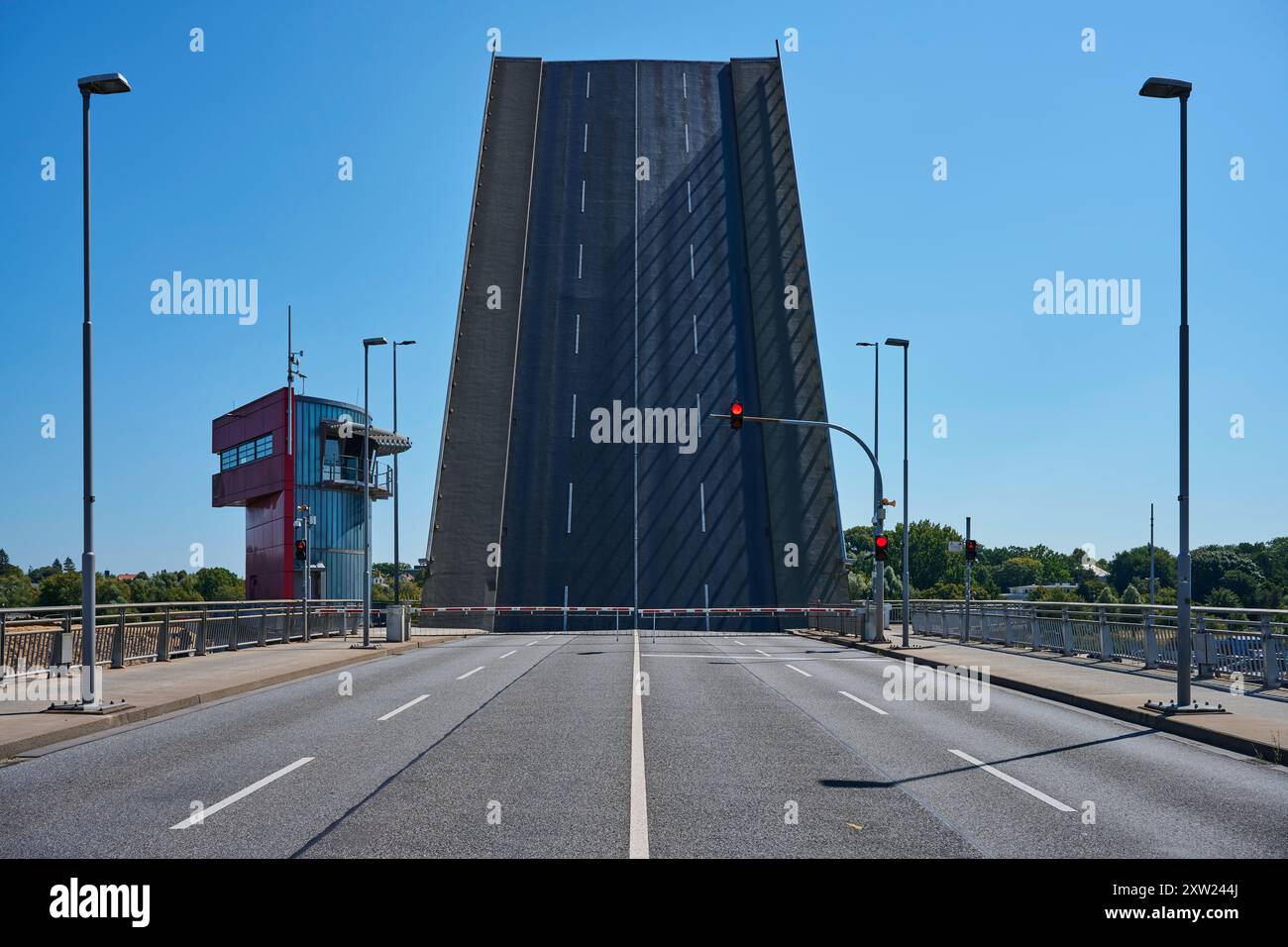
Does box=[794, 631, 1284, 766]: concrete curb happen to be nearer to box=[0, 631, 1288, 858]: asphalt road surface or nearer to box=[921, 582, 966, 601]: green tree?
box=[0, 631, 1288, 858]: asphalt road surface

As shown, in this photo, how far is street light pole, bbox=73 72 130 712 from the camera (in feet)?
43.4

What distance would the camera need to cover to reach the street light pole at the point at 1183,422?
13180 mm

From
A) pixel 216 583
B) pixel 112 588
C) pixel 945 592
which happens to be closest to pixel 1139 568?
pixel 945 592

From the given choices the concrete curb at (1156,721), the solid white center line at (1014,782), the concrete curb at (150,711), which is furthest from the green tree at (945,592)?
the solid white center line at (1014,782)

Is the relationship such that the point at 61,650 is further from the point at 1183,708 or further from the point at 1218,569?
the point at 1218,569

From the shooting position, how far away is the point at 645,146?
4694 centimetres

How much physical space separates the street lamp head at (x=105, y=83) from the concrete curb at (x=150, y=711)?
8.01 m

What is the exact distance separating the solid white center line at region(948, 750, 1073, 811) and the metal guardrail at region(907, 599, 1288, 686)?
7.45 metres

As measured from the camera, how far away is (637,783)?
8.59 metres

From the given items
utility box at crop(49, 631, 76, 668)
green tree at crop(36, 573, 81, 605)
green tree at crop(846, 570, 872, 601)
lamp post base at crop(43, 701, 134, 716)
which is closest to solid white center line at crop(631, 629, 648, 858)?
lamp post base at crop(43, 701, 134, 716)

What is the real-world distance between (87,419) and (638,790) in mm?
9780

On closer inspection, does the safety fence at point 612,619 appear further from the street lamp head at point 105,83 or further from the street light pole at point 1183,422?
the street lamp head at point 105,83

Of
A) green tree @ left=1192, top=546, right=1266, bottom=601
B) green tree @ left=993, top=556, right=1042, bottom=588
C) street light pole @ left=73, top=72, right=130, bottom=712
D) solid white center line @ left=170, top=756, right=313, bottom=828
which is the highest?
street light pole @ left=73, top=72, right=130, bottom=712

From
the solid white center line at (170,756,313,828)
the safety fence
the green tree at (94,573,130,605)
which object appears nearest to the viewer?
the solid white center line at (170,756,313,828)
